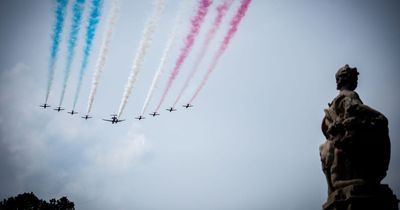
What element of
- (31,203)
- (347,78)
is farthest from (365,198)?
(31,203)

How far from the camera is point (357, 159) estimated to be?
7.11 metres

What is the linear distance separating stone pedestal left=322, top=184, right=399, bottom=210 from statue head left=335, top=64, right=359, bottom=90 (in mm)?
2731

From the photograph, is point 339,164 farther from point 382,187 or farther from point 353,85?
point 353,85

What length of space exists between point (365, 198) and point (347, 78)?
329cm

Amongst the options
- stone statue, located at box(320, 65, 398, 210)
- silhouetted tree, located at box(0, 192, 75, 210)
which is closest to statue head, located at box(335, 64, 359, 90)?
stone statue, located at box(320, 65, 398, 210)

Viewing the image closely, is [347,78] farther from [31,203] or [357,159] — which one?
[31,203]

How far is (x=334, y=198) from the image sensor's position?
6.88m

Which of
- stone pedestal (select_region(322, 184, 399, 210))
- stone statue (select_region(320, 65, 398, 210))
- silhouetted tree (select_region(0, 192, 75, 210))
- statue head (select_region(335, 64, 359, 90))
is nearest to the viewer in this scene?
stone pedestal (select_region(322, 184, 399, 210))

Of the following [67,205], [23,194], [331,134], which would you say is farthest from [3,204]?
[331,134]

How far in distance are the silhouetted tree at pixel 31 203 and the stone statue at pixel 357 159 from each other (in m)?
43.4

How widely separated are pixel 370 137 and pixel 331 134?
2.82 feet

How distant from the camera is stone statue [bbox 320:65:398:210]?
6.59 meters

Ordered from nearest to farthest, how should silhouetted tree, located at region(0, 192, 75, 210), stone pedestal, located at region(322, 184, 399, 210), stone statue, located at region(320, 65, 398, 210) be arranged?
stone pedestal, located at region(322, 184, 399, 210) → stone statue, located at region(320, 65, 398, 210) → silhouetted tree, located at region(0, 192, 75, 210)

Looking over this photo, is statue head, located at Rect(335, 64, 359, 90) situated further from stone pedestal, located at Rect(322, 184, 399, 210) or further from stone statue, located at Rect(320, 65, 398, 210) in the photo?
stone pedestal, located at Rect(322, 184, 399, 210)
